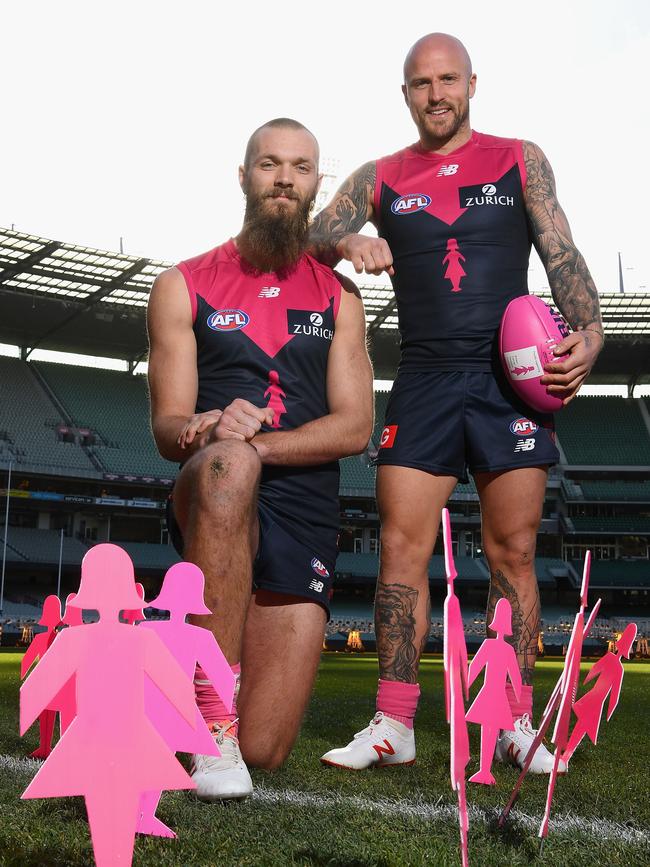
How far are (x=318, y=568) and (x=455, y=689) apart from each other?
1714mm

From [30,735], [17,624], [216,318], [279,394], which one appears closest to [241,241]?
[216,318]

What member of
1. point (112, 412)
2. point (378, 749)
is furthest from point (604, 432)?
point (378, 749)

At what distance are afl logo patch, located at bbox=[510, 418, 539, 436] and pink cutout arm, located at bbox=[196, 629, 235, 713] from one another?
81.9 inches

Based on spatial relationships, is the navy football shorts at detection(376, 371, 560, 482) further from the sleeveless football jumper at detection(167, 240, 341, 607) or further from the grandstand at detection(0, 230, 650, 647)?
the grandstand at detection(0, 230, 650, 647)

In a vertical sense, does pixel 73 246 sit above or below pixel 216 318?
above

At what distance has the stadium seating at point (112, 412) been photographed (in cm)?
3784

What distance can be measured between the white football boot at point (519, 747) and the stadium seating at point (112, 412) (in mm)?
34802

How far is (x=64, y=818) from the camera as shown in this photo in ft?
6.32

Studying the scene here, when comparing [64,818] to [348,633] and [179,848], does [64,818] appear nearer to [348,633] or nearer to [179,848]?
[179,848]

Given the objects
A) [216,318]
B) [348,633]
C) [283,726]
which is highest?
[216,318]

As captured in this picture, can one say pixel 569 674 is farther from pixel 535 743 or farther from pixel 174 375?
pixel 174 375

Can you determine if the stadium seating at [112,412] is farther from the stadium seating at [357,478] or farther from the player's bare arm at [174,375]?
the player's bare arm at [174,375]

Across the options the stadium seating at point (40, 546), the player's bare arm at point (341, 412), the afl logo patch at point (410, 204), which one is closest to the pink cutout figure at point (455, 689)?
the player's bare arm at point (341, 412)

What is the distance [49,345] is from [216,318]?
39111 mm
